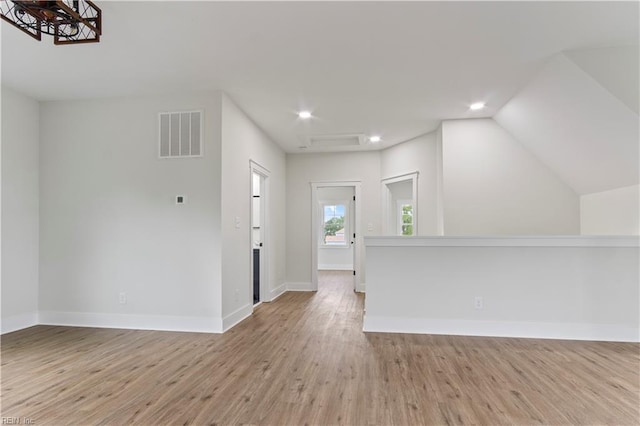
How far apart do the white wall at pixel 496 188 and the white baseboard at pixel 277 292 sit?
9.58 ft

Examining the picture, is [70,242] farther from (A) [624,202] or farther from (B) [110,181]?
(A) [624,202]

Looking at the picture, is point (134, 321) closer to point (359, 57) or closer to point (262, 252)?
point (262, 252)

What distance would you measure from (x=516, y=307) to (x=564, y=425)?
182cm

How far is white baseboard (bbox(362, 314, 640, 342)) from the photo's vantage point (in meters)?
→ 3.51

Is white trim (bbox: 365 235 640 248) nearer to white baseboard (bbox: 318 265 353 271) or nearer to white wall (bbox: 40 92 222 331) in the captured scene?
white wall (bbox: 40 92 222 331)

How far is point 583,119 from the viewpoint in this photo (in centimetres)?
346

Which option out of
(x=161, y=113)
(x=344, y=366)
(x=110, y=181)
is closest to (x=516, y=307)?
(x=344, y=366)

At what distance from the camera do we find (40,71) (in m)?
3.38

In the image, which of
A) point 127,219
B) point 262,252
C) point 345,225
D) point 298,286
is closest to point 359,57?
point 127,219

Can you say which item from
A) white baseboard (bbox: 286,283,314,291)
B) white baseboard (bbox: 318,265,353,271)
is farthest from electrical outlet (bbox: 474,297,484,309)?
white baseboard (bbox: 318,265,353,271)

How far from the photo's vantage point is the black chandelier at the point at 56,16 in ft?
6.79

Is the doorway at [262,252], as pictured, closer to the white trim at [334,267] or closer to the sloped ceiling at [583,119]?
the sloped ceiling at [583,119]

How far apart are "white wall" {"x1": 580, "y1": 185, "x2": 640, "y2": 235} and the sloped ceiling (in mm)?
106

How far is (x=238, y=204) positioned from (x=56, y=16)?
2519 mm
